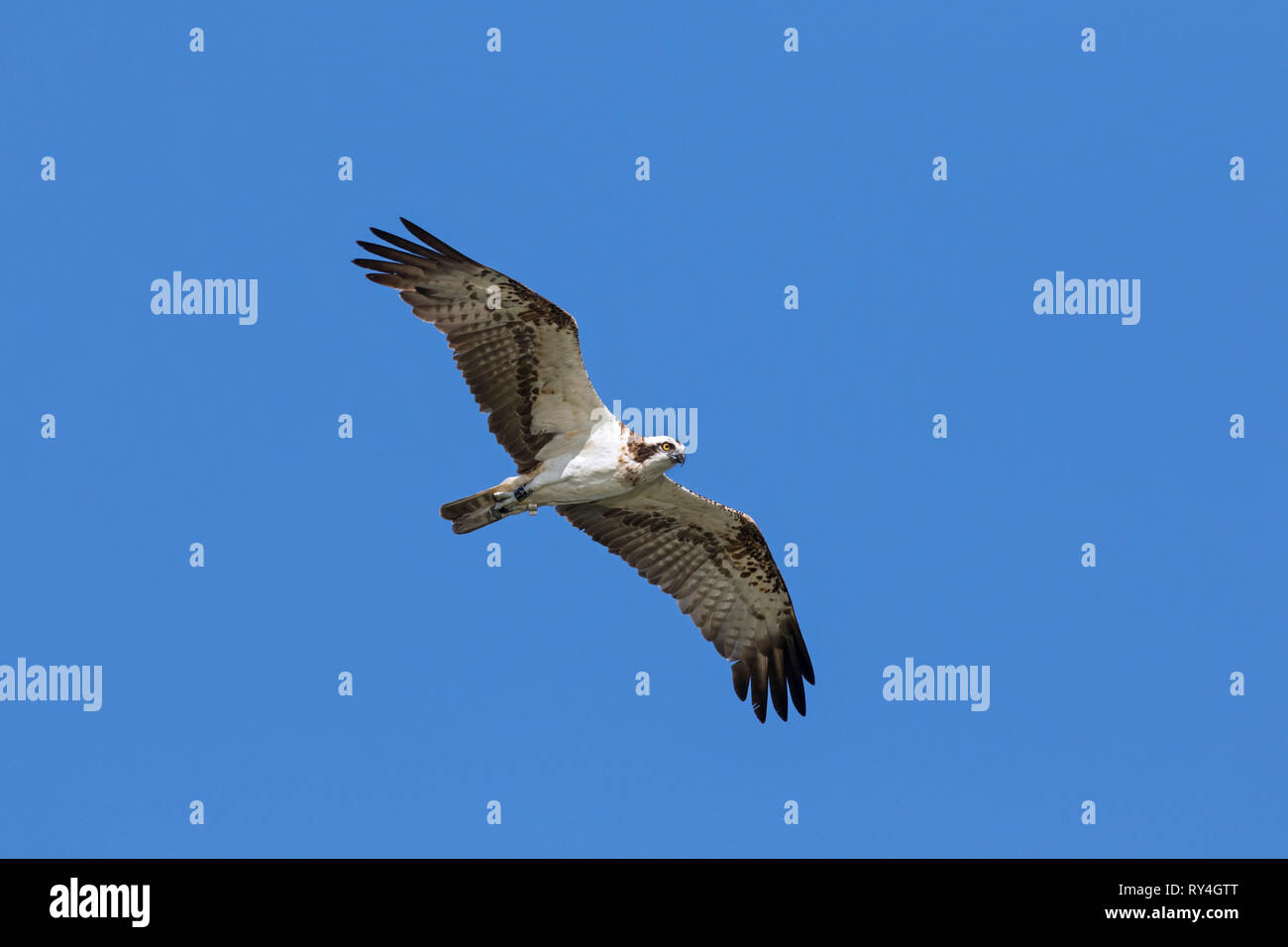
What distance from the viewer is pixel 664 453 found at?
1585 cm

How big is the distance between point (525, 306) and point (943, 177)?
7.25 meters

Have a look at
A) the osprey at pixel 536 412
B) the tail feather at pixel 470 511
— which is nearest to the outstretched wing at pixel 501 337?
the osprey at pixel 536 412

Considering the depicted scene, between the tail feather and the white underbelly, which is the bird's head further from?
the tail feather

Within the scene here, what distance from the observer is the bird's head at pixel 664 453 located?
52.0 feet

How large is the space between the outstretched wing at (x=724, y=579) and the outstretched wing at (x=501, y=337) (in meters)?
1.43

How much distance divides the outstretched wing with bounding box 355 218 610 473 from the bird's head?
658mm

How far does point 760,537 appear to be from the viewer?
1753 centimetres

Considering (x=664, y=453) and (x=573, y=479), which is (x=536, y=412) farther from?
(x=664, y=453)

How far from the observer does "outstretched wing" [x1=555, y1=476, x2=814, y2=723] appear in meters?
17.5

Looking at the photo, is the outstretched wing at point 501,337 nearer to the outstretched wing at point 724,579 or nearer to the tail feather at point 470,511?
the tail feather at point 470,511

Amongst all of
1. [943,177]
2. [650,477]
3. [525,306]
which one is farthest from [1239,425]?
[525,306]

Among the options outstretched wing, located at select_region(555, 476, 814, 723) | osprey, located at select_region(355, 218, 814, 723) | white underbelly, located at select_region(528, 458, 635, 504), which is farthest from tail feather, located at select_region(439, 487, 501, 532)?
outstretched wing, located at select_region(555, 476, 814, 723)

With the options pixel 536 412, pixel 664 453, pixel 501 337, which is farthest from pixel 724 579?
pixel 501 337
